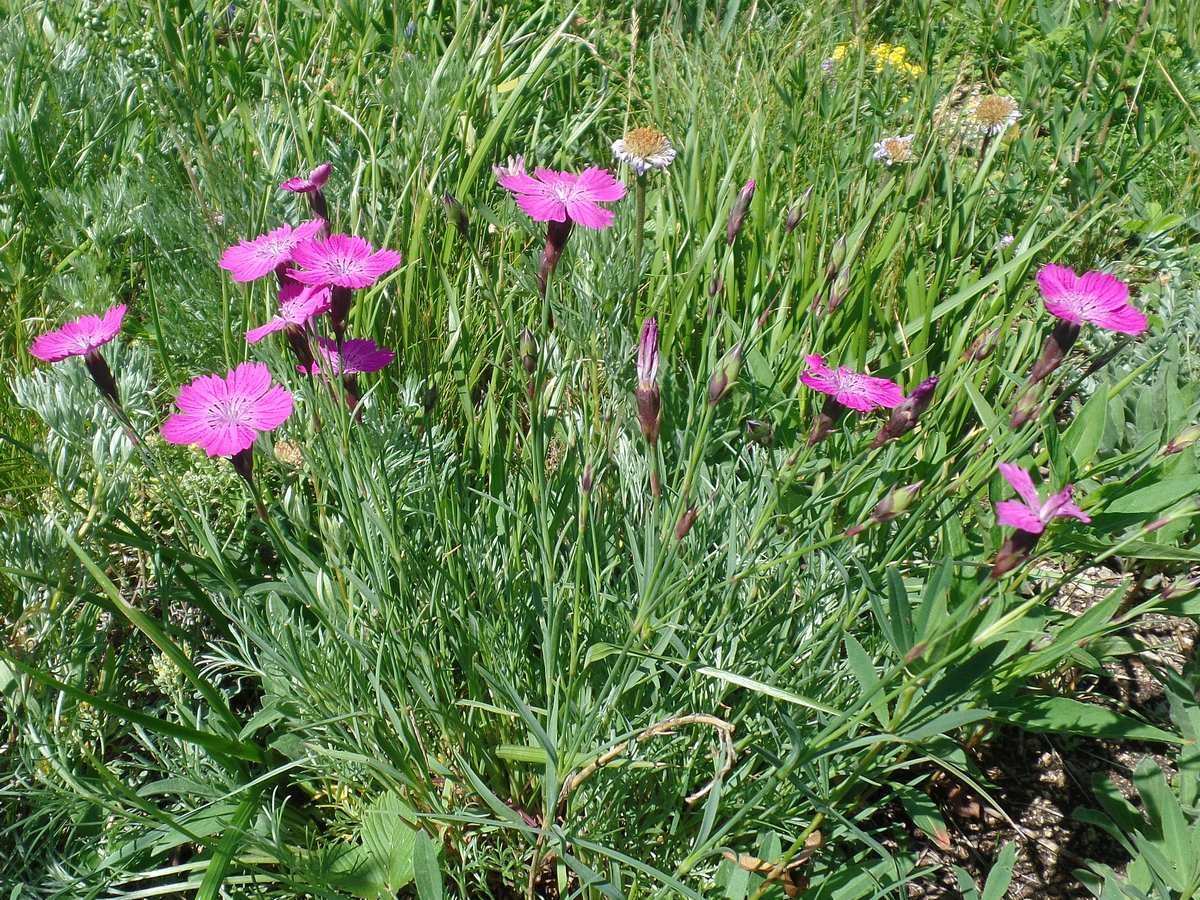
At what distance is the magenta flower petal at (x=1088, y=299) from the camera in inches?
43.6

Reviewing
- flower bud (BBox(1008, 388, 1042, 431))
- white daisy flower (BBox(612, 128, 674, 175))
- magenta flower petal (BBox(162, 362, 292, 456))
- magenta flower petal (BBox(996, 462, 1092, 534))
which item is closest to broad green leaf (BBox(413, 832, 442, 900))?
magenta flower petal (BBox(162, 362, 292, 456))

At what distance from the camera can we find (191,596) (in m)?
1.45

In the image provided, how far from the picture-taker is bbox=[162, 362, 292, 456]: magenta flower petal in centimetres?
103

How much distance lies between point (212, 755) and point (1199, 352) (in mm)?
1922

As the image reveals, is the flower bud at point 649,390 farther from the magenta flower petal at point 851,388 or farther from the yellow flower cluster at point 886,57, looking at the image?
the yellow flower cluster at point 886,57

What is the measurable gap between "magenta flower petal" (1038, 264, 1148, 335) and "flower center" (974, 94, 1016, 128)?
57.0 inches

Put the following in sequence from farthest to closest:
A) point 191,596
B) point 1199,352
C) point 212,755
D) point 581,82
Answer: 1. point 581,82
2. point 1199,352
3. point 191,596
4. point 212,755

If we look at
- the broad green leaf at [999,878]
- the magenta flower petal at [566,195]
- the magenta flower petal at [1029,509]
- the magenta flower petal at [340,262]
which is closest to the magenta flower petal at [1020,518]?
the magenta flower petal at [1029,509]

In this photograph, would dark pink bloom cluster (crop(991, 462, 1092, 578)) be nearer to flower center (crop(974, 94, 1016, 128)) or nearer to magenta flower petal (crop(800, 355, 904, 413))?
magenta flower petal (crop(800, 355, 904, 413))

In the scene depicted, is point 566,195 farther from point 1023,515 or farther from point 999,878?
point 999,878

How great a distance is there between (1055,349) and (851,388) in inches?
8.8

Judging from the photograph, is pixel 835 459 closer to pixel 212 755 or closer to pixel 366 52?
pixel 212 755

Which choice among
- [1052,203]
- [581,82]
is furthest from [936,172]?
[581,82]

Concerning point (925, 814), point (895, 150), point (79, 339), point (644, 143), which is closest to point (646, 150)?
point (644, 143)
